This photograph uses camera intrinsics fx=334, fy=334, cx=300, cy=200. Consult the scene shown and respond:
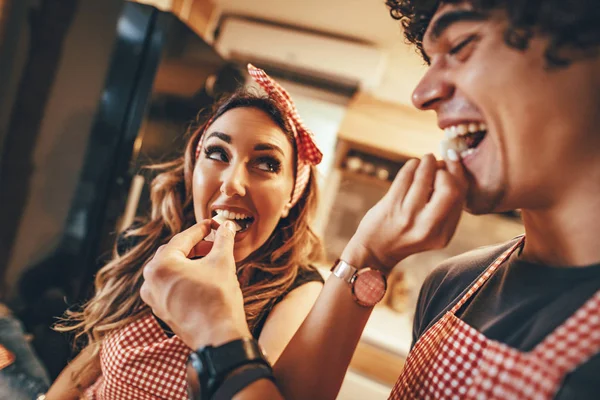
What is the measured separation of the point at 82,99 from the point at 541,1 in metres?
1.60

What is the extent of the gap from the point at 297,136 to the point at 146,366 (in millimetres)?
666

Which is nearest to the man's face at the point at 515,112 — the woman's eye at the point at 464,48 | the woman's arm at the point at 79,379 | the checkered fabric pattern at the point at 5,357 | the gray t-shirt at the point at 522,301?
the woman's eye at the point at 464,48

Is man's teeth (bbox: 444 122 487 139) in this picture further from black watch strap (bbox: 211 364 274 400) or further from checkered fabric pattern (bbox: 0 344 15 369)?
checkered fabric pattern (bbox: 0 344 15 369)

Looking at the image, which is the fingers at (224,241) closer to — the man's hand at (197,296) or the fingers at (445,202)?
the man's hand at (197,296)

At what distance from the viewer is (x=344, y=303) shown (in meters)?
0.57

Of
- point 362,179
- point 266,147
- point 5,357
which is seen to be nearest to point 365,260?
point 266,147

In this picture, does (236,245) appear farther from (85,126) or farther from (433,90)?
(85,126)

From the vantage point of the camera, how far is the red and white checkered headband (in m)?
0.79

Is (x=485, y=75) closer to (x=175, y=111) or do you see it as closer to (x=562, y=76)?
(x=562, y=76)

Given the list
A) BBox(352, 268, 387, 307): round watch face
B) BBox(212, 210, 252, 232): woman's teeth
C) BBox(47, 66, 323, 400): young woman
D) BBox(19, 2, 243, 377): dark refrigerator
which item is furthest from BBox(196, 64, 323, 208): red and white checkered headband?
BBox(19, 2, 243, 377): dark refrigerator

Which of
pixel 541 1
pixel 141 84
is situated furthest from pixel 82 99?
pixel 541 1

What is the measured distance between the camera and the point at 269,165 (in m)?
0.79

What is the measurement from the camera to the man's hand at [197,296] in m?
0.52

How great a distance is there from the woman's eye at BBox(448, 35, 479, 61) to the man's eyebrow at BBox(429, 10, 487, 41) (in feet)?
0.09
